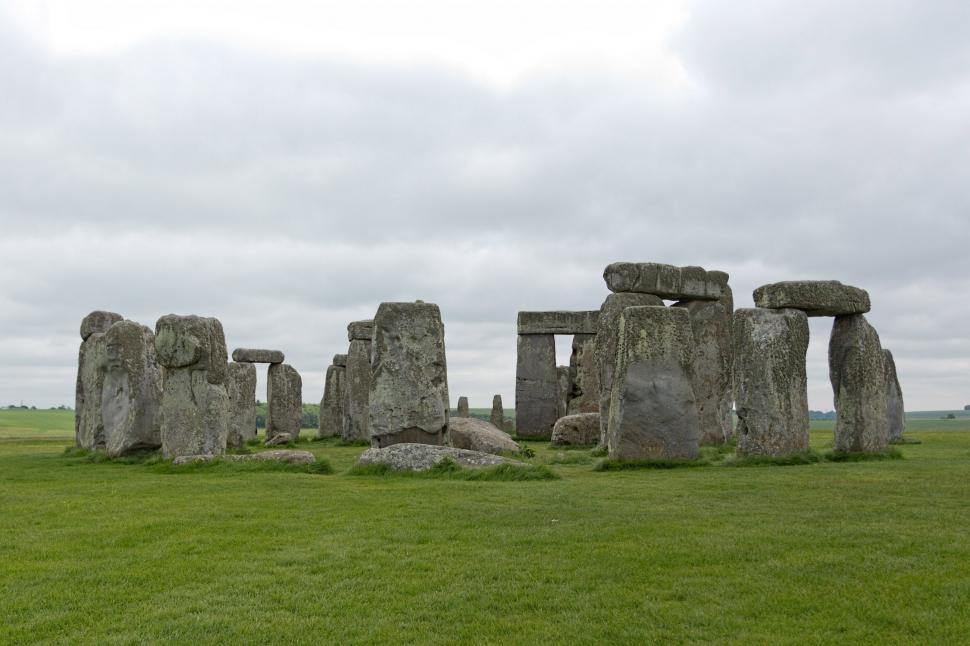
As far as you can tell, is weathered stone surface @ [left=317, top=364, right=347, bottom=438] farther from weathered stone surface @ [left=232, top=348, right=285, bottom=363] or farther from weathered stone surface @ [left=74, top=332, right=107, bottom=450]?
weathered stone surface @ [left=74, top=332, right=107, bottom=450]

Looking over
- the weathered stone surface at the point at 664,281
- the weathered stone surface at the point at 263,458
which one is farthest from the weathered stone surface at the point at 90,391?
the weathered stone surface at the point at 664,281

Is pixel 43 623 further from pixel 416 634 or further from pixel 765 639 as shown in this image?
pixel 765 639

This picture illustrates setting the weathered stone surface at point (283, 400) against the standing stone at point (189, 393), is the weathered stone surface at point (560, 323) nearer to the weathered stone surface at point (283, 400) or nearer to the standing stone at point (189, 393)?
the weathered stone surface at point (283, 400)

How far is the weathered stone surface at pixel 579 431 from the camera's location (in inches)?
813

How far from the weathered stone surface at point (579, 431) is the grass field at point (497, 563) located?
947 cm

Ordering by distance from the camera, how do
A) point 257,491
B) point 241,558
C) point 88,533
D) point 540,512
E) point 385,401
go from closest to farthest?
point 241,558 < point 88,533 < point 540,512 < point 257,491 < point 385,401

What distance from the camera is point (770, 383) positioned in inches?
541

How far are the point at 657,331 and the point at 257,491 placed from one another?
6428mm

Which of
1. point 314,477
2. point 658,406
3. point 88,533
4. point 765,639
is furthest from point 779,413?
point 88,533

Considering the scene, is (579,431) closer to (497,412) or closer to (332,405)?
(332,405)

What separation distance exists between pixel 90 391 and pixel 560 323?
13.6 metres

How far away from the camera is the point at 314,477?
12.7 metres

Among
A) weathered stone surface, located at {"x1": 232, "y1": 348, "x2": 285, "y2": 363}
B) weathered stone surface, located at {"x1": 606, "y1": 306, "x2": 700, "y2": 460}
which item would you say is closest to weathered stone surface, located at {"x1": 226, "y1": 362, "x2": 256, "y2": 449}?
weathered stone surface, located at {"x1": 232, "y1": 348, "x2": 285, "y2": 363}

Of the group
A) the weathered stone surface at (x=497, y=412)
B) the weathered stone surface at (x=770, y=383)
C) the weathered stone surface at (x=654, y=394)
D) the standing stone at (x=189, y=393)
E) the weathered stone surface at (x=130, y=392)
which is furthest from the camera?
the weathered stone surface at (x=497, y=412)
